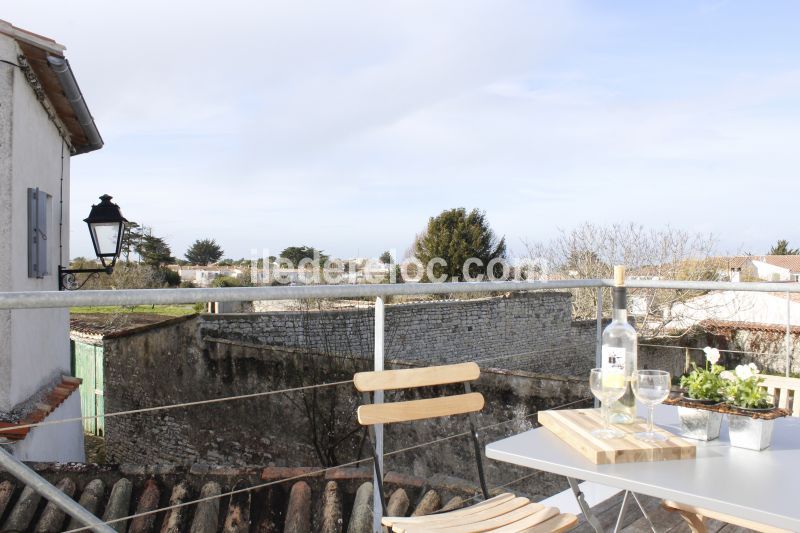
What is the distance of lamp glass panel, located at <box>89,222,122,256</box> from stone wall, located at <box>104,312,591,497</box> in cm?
381

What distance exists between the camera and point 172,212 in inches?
1181

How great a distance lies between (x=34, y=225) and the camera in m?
5.17

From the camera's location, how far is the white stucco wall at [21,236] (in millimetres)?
4586

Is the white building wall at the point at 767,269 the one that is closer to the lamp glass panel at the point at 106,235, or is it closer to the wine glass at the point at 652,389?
the lamp glass panel at the point at 106,235

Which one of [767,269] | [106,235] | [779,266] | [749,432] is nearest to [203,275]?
[106,235]

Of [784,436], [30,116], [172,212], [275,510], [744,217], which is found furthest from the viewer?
[172,212]

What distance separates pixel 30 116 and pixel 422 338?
9782 millimetres

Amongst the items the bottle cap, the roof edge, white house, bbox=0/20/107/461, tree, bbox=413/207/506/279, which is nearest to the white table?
the bottle cap

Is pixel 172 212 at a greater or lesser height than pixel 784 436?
greater

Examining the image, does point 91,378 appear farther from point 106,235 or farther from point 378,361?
point 378,361

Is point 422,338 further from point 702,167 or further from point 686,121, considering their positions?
point 702,167

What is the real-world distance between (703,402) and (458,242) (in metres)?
27.2

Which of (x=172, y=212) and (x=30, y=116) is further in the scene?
(x=172, y=212)

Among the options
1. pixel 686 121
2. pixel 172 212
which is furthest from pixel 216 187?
pixel 686 121
